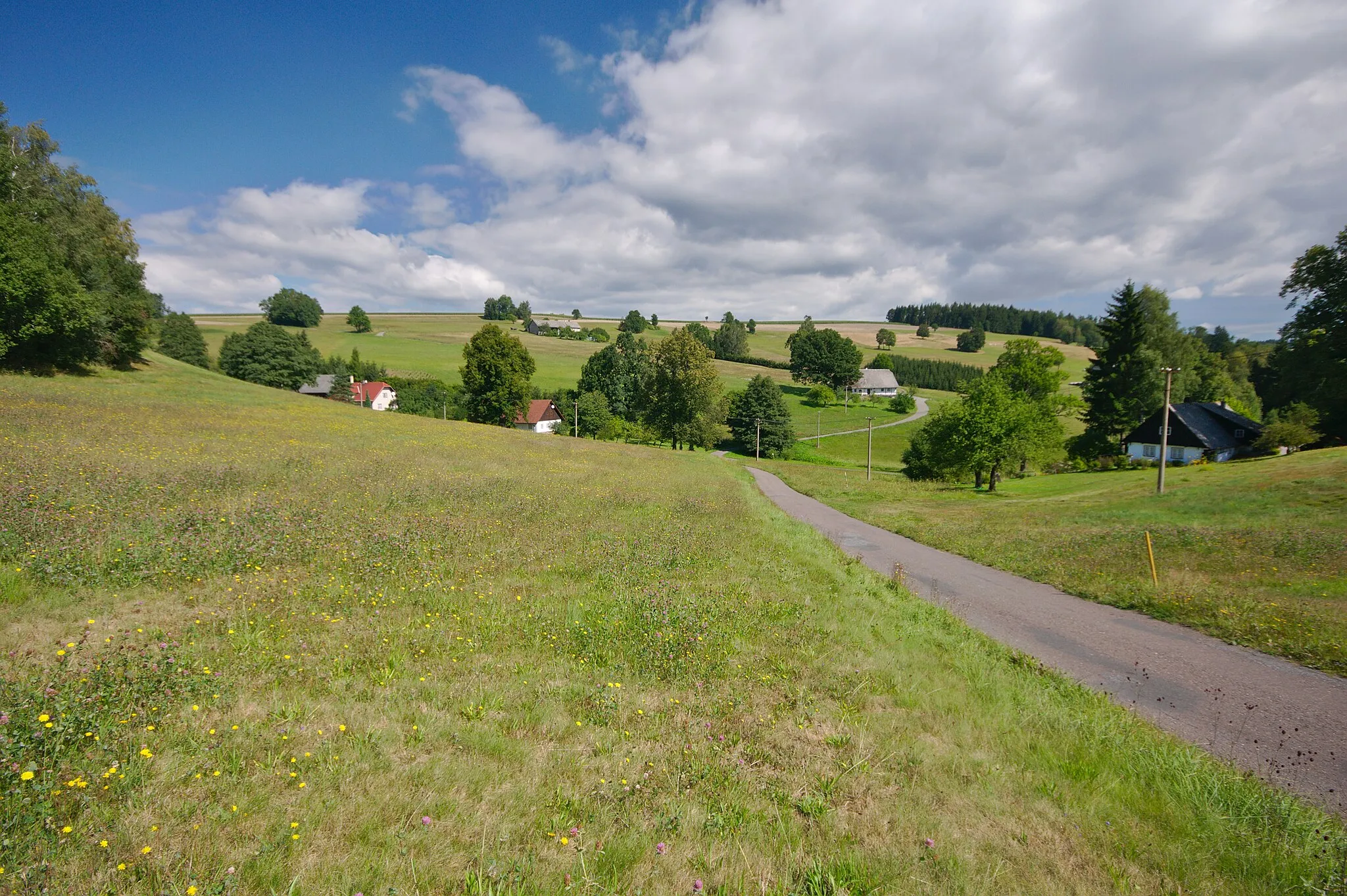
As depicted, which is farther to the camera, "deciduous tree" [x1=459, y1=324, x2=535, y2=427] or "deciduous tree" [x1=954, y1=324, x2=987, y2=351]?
"deciduous tree" [x1=954, y1=324, x2=987, y2=351]

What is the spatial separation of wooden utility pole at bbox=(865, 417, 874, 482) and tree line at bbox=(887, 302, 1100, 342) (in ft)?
335

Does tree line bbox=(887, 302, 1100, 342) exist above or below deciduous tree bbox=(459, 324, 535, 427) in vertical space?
above

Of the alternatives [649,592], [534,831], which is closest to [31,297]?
[649,592]

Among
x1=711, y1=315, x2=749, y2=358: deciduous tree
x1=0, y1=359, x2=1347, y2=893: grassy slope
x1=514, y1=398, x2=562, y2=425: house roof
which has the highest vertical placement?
x1=711, y1=315, x2=749, y2=358: deciduous tree

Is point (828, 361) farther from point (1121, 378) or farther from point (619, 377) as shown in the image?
point (1121, 378)

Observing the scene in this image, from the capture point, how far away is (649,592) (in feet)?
30.2

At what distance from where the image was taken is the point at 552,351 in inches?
4584

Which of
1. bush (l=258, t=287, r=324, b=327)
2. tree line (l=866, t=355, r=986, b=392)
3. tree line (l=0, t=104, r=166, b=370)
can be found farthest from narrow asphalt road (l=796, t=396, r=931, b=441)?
bush (l=258, t=287, r=324, b=327)

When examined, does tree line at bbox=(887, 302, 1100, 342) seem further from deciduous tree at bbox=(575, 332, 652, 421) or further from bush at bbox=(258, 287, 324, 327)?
bush at bbox=(258, 287, 324, 327)

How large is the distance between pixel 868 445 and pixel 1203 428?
2923 cm

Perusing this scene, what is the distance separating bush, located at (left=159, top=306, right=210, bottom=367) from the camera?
75.1 meters

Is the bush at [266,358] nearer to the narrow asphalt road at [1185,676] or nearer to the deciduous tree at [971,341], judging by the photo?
the narrow asphalt road at [1185,676]

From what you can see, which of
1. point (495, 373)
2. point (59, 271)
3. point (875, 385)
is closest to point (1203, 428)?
point (875, 385)

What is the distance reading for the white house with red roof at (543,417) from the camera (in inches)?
3098
